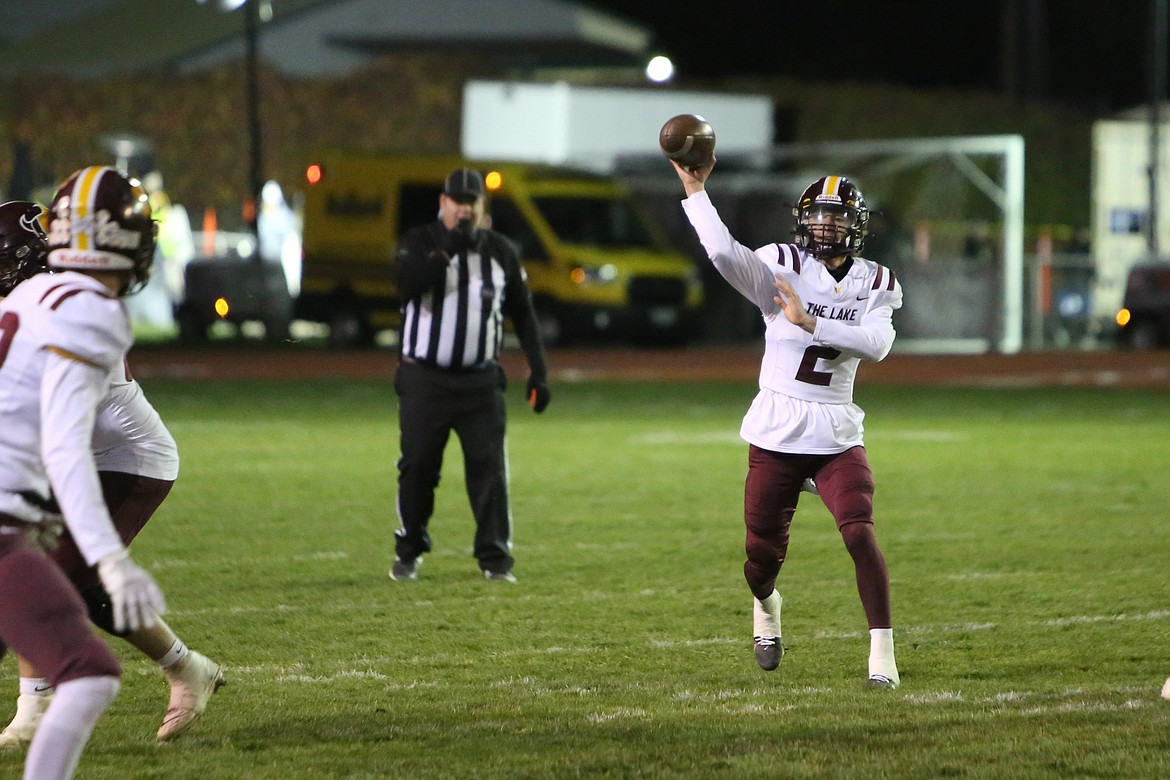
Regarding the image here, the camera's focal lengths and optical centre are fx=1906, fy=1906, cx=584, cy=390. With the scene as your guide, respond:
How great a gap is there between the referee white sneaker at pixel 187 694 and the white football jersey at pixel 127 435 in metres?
0.61

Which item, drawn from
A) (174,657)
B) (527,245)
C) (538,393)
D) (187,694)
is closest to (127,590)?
(174,657)

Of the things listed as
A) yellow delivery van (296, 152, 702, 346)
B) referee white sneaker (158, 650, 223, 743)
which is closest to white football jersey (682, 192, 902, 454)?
referee white sneaker (158, 650, 223, 743)

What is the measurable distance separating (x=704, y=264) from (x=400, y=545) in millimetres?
20974

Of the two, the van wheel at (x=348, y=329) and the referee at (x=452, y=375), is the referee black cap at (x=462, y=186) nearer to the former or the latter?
the referee at (x=452, y=375)

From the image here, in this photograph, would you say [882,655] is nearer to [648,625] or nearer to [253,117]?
[648,625]

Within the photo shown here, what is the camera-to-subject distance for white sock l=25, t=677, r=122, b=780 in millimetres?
4059

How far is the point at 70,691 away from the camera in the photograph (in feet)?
13.4

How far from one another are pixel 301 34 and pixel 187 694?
31008 millimetres

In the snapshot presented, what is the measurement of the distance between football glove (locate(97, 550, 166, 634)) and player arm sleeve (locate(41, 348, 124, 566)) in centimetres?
3

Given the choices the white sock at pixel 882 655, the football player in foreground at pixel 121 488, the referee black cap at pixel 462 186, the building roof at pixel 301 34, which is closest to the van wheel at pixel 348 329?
the building roof at pixel 301 34

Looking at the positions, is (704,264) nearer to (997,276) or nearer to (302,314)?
(997,276)

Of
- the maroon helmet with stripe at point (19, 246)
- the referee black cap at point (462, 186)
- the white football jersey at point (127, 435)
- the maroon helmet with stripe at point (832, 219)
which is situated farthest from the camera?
the referee black cap at point (462, 186)

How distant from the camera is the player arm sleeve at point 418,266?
324 inches

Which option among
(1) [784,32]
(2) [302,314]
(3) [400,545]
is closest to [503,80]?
(2) [302,314]
